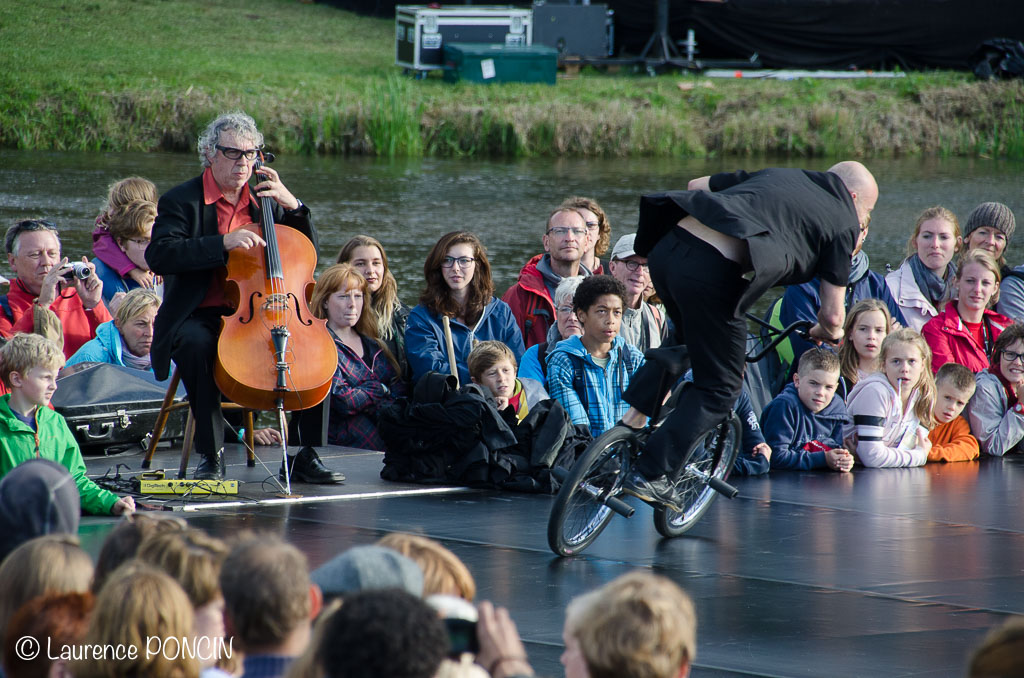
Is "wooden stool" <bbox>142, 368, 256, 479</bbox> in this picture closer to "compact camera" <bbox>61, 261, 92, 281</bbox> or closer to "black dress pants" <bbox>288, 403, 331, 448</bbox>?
"black dress pants" <bbox>288, 403, 331, 448</bbox>

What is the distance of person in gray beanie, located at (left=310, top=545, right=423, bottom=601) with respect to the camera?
246 centimetres

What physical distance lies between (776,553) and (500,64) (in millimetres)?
16623

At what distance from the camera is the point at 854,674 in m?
3.70

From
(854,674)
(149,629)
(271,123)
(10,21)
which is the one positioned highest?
(10,21)

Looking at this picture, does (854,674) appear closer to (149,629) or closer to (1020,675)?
(1020,675)

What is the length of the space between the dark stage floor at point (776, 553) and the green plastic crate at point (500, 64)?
48.6ft

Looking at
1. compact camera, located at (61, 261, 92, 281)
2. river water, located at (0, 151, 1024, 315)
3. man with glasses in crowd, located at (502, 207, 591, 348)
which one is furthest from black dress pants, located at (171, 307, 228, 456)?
river water, located at (0, 151, 1024, 315)

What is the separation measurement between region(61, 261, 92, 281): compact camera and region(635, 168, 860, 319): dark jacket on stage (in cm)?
298

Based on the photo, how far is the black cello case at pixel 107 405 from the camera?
5.96m

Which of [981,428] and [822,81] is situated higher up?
[822,81]

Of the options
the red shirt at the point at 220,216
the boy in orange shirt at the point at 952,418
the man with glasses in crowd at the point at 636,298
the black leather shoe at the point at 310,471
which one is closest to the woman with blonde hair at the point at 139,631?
the red shirt at the point at 220,216

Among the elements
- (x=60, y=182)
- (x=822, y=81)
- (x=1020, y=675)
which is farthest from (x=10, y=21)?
(x=1020, y=675)

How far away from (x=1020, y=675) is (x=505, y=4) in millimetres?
23581

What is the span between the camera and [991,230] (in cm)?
747
